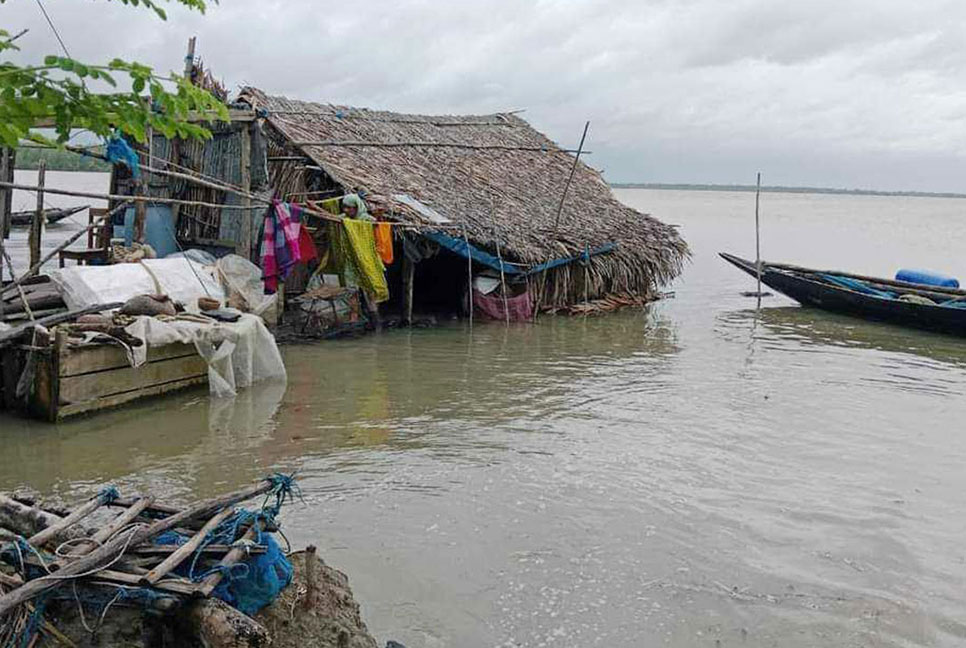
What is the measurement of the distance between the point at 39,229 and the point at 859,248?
102 feet

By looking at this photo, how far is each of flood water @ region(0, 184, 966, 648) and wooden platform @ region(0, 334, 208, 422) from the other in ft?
0.57

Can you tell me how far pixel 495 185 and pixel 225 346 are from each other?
7.52 meters

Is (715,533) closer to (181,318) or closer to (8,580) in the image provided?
(8,580)

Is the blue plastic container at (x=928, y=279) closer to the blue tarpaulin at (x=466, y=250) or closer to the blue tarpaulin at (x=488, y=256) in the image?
the blue tarpaulin at (x=488, y=256)

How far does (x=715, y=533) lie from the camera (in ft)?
18.3

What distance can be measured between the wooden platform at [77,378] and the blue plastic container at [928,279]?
13.3 m

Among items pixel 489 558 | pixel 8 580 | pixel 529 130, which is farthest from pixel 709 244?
pixel 8 580

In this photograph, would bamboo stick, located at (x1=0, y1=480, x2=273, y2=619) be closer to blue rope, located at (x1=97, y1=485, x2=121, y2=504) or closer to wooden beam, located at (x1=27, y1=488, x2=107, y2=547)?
wooden beam, located at (x1=27, y1=488, x2=107, y2=547)

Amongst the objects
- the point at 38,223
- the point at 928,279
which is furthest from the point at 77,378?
the point at 928,279

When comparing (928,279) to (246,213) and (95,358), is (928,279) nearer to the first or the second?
(246,213)

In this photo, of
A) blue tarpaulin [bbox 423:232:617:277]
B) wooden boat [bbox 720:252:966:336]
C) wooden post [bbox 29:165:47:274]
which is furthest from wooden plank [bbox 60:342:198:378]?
wooden boat [bbox 720:252:966:336]

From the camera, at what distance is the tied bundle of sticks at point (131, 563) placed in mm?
3143

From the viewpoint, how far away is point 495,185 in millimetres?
15031

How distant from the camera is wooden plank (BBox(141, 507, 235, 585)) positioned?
3.17m
